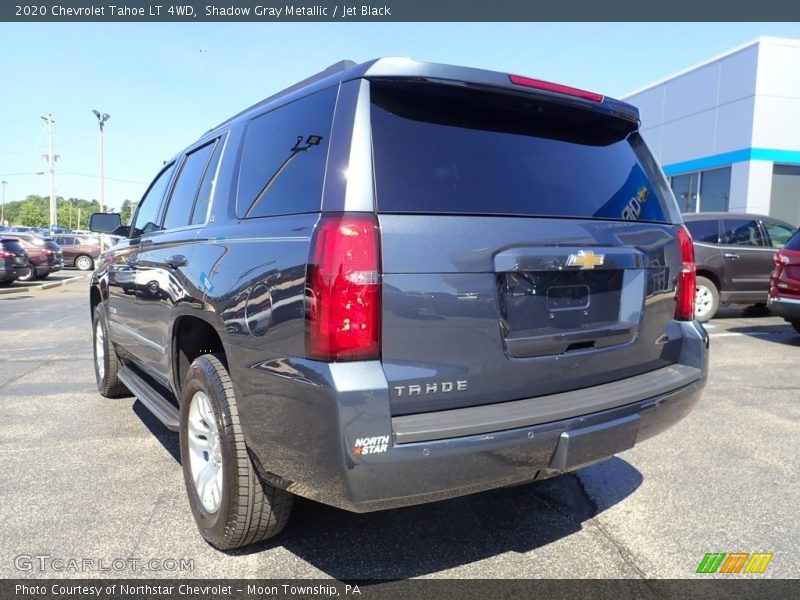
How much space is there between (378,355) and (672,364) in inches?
63.9

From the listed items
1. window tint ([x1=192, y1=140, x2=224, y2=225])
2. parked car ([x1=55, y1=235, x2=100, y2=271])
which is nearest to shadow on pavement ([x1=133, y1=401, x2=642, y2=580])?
window tint ([x1=192, y1=140, x2=224, y2=225])

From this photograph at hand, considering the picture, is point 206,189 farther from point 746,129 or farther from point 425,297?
point 746,129

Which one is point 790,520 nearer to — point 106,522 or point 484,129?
point 484,129

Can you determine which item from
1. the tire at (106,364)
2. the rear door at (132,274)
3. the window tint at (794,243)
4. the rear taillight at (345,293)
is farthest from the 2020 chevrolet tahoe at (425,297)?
the window tint at (794,243)

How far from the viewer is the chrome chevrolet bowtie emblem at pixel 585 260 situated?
7.68 ft

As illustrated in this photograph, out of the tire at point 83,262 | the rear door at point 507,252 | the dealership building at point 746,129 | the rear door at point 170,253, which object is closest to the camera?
the rear door at point 507,252

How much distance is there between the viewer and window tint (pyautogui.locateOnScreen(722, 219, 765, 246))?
968 centimetres

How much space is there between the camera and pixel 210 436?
2.74m

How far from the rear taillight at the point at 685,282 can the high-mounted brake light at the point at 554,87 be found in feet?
2.60

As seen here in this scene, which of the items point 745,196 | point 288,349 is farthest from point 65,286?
point 745,196

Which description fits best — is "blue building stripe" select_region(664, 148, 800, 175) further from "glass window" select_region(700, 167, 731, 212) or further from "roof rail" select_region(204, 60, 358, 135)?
"roof rail" select_region(204, 60, 358, 135)

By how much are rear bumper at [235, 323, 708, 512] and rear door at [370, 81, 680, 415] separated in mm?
94

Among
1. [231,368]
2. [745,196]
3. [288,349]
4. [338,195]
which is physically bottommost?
[231,368]

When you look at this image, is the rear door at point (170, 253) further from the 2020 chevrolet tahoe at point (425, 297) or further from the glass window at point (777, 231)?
the glass window at point (777, 231)
